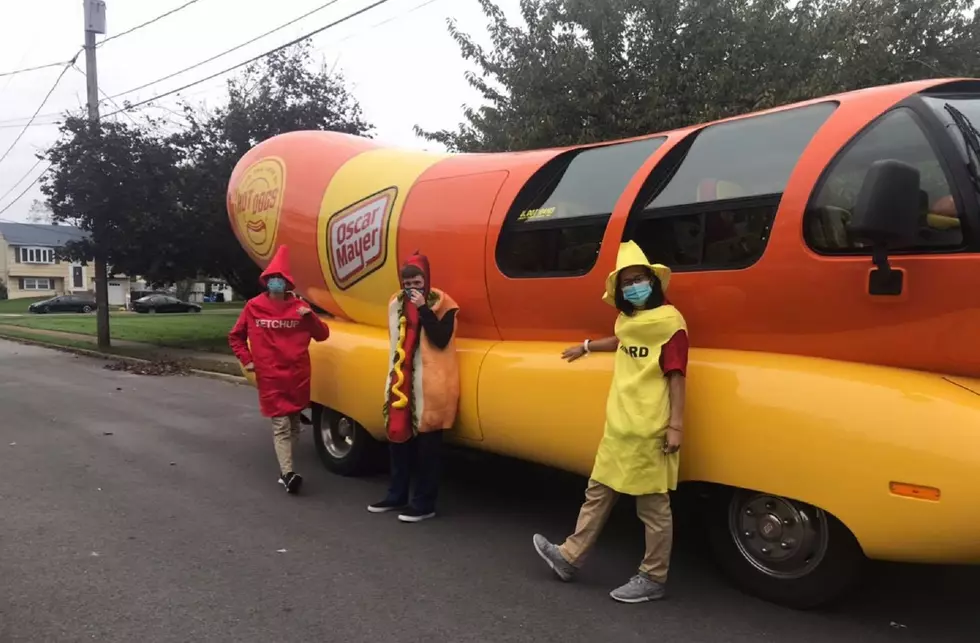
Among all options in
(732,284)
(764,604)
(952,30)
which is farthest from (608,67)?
(764,604)

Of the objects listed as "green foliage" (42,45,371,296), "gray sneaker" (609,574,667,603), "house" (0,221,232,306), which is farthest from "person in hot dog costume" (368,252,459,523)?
"house" (0,221,232,306)

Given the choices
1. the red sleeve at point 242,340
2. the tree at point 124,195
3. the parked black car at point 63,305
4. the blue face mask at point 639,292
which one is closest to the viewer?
the blue face mask at point 639,292

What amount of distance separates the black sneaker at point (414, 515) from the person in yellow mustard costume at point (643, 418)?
140cm

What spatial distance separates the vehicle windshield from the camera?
3.17m

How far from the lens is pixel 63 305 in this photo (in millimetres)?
48062

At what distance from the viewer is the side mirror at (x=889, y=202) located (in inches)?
118

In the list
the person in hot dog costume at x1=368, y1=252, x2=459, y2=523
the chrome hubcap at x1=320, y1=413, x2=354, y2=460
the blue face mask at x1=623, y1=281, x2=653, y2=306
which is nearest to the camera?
the blue face mask at x1=623, y1=281, x2=653, y2=306

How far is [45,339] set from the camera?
21.9m

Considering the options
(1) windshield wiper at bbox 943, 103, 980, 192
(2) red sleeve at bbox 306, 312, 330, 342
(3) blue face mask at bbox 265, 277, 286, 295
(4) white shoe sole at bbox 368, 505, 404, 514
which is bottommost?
(4) white shoe sole at bbox 368, 505, 404, 514

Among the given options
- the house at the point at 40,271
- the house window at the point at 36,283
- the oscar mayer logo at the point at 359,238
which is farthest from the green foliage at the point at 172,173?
the house window at the point at 36,283

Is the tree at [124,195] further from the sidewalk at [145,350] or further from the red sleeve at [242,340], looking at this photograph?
the red sleeve at [242,340]

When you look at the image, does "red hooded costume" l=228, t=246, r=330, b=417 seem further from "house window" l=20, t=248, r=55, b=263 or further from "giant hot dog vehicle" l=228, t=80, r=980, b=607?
"house window" l=20, t=248, r=55, b=263

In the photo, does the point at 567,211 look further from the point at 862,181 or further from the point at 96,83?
the point at 96,83

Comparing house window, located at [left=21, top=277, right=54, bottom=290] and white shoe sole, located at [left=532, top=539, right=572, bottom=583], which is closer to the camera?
white shoe sole, located at [left=532, top=539, right=572, bottom=583]
